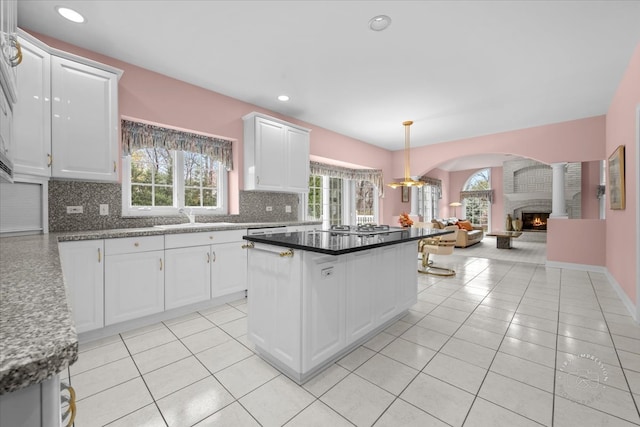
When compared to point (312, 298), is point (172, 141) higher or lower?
higher

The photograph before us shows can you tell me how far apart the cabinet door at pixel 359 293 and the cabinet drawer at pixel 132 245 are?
6.06 feet

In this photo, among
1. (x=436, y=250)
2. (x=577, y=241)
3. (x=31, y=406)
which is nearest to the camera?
(x=31, y=406)

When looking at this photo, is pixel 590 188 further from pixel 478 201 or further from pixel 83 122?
pixel 83 122

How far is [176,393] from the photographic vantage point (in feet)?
5.35

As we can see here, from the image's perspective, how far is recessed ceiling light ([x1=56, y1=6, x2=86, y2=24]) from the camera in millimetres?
2133

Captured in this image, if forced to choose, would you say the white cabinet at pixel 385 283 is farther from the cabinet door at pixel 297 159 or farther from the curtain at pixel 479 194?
the curtain at pixel 479 194

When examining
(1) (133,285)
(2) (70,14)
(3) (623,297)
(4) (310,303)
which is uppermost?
(2) (70,14)

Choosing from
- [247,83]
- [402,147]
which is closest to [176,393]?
[247,83]

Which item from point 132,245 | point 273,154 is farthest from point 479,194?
point 132,245

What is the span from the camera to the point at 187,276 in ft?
9.07

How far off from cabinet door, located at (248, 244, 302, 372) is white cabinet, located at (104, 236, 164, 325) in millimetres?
1136

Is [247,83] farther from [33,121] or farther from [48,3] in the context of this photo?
[33,121]

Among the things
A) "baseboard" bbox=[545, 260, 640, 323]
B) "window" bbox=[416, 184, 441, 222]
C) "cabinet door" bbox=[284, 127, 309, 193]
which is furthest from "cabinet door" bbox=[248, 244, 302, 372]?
"window" bbox=[416, 184, 441, 222]
